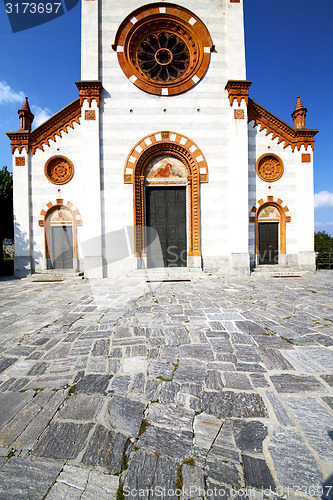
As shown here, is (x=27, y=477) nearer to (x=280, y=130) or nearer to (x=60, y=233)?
(x=60, y=233)

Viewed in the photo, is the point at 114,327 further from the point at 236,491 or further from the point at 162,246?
the point at 162,246

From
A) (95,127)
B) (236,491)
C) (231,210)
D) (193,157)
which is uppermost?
(95,127)

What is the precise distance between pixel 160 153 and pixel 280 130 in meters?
5.92

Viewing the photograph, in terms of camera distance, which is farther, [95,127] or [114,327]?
[95,127]

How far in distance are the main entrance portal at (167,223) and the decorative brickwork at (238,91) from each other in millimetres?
4414

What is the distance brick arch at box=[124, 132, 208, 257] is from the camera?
9.48 m

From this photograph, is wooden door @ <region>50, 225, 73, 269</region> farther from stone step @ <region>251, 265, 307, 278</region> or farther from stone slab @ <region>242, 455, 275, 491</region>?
stone slab @ <region>242, 455, 275, 491</region>

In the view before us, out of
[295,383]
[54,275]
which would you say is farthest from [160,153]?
[295,383]

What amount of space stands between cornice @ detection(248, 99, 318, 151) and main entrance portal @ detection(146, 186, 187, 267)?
4.81 m

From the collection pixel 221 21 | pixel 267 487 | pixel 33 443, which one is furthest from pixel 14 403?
pixel 221 21

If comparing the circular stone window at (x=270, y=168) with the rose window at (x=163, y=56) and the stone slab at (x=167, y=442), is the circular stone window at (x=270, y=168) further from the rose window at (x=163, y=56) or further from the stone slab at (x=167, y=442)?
the stone slab at (x=167, y=442)

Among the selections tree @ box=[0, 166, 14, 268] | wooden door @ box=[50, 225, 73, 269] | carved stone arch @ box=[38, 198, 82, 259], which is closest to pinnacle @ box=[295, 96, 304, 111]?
carved stone arch @ box=[38, 198, 82, 259]

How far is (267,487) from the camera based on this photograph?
1.32 m

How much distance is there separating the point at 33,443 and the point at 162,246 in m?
8.56
